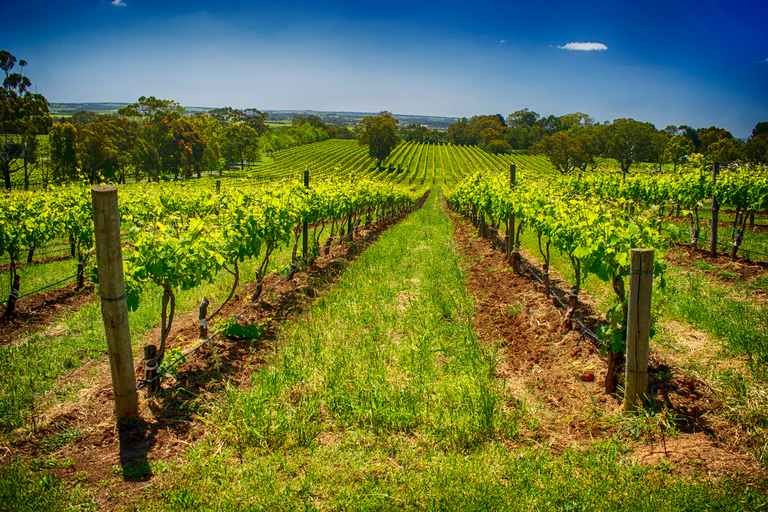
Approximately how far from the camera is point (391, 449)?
340 centimetres

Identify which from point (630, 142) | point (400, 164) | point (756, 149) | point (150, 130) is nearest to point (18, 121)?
point (150, 130)

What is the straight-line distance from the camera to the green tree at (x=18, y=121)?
38750 mm

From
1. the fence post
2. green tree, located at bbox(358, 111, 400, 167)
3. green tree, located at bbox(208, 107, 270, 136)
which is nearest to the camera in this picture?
the fence post

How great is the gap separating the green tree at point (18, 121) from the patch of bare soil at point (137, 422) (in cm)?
4580

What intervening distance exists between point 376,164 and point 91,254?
8023 centimetres

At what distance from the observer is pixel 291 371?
4.52 metres

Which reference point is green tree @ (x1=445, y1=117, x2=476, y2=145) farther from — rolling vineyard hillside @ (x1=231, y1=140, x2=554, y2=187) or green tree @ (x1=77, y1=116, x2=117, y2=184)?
green tree @ (x1=77, y1=116, x2=117, y2=184)

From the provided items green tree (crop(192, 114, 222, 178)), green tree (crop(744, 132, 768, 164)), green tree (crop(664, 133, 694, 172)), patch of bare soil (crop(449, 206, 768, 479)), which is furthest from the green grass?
green tree (crop(664, 133, 694, 172))

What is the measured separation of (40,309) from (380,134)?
3028 inches

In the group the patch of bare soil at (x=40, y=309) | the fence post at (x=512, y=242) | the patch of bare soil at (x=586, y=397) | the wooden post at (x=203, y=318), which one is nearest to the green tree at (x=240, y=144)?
the patch of bare soil at (x=40, y=309)

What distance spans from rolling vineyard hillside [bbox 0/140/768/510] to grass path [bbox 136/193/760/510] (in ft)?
0.06

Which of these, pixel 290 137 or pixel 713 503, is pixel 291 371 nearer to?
pixel 713 503

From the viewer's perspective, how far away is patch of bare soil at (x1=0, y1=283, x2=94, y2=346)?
6.32m

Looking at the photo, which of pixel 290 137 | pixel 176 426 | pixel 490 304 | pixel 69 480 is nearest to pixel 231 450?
pixel 176 426
